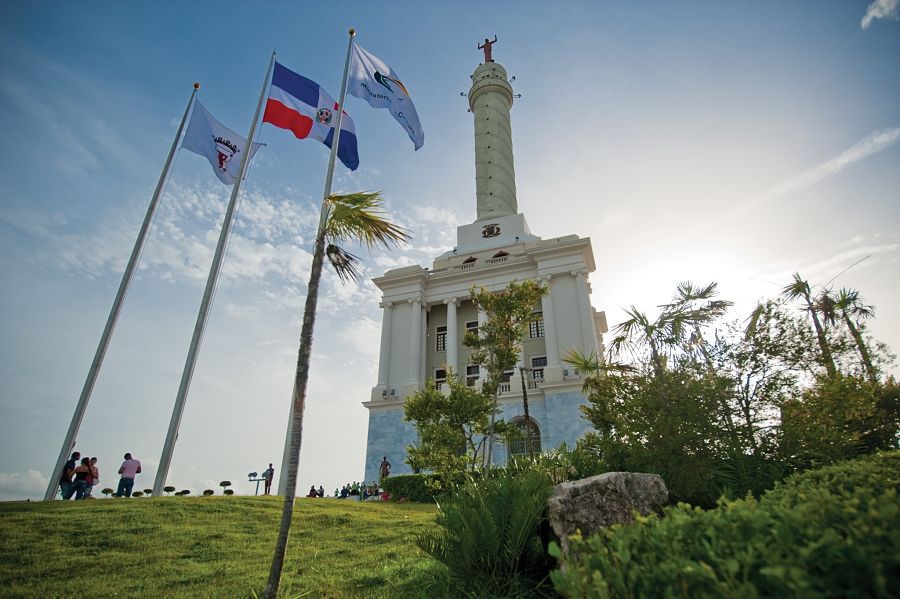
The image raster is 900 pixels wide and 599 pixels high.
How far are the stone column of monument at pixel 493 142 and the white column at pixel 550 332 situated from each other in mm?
12456

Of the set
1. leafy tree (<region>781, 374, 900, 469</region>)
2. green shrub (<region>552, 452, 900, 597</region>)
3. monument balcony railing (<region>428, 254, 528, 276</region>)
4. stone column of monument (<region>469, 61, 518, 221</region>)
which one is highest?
stone column of monument (<region>469, 61, 518, 221</region>)

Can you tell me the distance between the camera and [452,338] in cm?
3609

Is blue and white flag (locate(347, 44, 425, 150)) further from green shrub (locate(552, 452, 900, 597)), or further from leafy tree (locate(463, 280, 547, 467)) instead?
green shrub (locate(552, 452, 900, 597))

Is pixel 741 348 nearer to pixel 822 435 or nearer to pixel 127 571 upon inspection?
pixel 822 435

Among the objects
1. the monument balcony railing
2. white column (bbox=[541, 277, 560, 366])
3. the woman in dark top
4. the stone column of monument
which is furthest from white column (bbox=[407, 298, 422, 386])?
the woman in dark top

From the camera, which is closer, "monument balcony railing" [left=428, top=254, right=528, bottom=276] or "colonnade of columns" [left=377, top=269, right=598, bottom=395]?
"colonnade of columns" [left=377, top=269, right=598, bottom=395]

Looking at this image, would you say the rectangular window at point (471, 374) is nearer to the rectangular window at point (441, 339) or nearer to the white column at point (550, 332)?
the rectangular window at point (441, 339)

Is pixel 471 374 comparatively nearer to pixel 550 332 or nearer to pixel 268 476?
pixel 550 332

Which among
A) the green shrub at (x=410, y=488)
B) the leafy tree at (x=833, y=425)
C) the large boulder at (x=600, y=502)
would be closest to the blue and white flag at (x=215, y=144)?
the green shrub at (x=410, y=488)

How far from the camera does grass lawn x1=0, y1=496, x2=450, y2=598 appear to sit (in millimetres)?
7125

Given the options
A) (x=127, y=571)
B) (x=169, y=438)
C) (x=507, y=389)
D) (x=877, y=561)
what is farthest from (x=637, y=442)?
(x=507, y=389)

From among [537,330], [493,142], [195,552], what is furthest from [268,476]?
[493,142]

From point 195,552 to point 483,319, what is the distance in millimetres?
28112

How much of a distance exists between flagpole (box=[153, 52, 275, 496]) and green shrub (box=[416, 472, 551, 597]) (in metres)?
11.0
